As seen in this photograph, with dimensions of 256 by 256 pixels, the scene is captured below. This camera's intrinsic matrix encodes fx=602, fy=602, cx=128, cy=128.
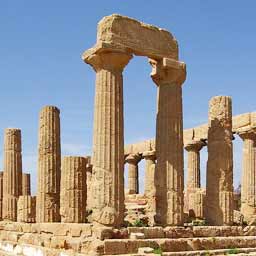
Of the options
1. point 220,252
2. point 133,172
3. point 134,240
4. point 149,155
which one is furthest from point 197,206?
point 133,172

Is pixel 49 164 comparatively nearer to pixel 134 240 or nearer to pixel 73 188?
pixel 73 188

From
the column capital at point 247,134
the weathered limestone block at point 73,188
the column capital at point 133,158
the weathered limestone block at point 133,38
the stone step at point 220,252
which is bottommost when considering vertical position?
the stone step at point 220,252

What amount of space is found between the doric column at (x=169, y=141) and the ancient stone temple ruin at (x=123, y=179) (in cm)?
4

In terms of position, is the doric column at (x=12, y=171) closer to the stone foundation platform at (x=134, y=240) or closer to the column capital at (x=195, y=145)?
the stone foundation platform at (x=134, y=240)

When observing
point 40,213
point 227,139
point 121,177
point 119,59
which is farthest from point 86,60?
point 40,213

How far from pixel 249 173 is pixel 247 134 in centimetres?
232

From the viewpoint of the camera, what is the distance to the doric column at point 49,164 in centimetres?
2880

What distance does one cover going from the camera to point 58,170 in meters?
29.5

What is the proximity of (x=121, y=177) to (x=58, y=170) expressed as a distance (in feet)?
25.8

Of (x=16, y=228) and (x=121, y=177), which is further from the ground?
(x=121, y=177)

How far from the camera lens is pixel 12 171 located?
34.5 m

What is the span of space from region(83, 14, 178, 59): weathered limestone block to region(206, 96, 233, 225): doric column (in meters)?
3.03

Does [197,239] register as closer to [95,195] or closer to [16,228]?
[95,195]

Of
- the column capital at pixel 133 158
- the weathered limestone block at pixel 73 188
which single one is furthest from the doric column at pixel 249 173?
the column capital at pixel 133 158
